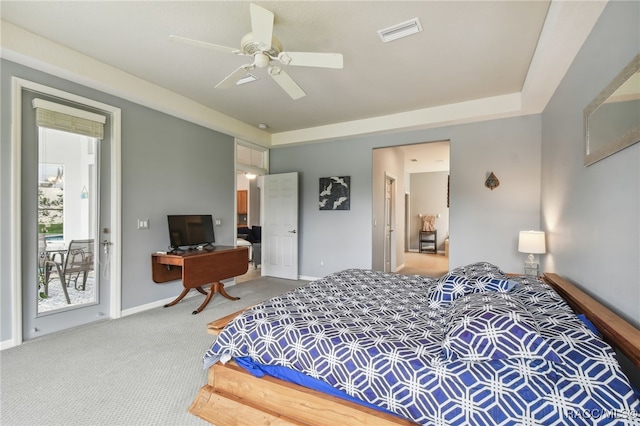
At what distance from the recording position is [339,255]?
16.1 feet

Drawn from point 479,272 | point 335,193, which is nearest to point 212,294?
point 335,193

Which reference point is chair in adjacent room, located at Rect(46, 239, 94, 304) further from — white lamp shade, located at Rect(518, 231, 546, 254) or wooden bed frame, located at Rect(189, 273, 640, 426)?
white lamp shade, located at Rect(518, 231, 546, 254)

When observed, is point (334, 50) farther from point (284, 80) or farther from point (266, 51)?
point (266, 51)

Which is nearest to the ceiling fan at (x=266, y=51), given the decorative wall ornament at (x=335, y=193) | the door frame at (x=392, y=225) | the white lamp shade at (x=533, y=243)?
the white lamp shade at (x=533, y=243)

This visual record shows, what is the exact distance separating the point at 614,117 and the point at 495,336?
1.35 metres

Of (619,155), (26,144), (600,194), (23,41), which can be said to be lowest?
(600,194)

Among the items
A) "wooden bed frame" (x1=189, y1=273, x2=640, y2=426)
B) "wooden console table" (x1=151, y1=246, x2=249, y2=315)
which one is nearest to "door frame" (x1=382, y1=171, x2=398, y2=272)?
"wooden console table" (x1=151, y1=246, x2=249, y2=315)

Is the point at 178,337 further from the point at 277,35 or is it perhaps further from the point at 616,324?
the point at 616,324

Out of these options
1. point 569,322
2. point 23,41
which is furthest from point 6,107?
point 569,322

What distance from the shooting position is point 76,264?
296 centimetres

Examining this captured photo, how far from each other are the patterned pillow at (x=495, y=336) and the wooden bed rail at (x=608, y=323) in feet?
1.03

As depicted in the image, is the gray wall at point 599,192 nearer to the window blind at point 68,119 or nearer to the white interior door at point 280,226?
the white interior door at point 280,226

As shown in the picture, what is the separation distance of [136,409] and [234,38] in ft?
9.01

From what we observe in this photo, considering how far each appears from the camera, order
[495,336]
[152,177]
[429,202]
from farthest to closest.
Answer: [429,202]
[152,177]
[495,336]
